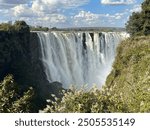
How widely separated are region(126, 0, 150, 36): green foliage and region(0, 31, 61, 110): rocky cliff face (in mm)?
24177

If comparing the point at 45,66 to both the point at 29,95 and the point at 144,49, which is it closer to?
the point at 144,49

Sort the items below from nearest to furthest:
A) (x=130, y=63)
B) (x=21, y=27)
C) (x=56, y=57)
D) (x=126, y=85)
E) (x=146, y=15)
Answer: (x=126, y=85)
(x=130, y=63)
(x=146, y=15)
(x=21, y=27)
(x=56, y=57)

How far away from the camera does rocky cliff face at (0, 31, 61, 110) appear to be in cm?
8381

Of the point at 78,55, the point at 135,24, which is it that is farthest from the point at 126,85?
the point at 78,55

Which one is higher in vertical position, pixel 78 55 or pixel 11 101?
pixel 11 101

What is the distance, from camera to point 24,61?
88.9m

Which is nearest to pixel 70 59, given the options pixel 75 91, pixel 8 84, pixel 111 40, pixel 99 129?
pixel 111 40

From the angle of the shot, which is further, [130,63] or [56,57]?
[56,57]

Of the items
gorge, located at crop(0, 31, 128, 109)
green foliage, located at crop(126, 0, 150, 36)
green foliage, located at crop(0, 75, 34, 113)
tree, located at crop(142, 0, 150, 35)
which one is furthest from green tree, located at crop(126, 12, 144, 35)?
green foliage, located at crop(0, 75, 34, 113)

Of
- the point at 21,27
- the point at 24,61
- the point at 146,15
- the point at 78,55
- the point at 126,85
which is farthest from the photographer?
the point at 24,61

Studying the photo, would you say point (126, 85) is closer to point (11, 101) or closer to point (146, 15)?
point (11, 101)

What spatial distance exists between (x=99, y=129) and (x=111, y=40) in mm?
77606

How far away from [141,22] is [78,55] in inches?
1141

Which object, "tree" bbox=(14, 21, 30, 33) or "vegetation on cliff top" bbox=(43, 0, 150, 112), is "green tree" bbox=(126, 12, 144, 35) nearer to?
"vegetation on cliff top" bbox=(43, 0, 150, 112)
